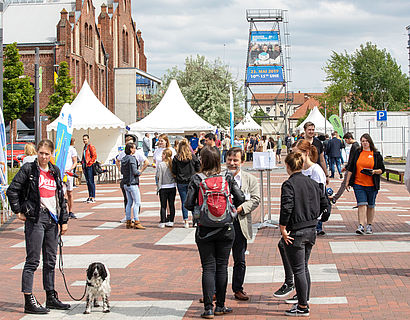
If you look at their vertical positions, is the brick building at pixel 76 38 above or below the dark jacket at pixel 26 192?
above

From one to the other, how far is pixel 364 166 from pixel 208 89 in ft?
159

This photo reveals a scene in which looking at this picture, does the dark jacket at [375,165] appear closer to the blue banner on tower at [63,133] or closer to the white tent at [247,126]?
the blue banner on tower at [63,133]

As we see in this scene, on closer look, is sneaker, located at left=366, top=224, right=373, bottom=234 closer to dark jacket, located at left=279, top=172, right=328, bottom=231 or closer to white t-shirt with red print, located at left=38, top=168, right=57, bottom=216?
dark jacket, located at left=279, top=172, right=328, bottom=231

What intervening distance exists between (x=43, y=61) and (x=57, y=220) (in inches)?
1827

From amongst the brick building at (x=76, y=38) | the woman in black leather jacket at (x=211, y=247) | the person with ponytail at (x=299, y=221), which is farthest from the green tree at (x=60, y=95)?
the person with ponytail at (x=299, y=221)

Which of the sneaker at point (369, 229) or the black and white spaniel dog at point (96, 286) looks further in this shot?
the sneaker at point (369, 229)

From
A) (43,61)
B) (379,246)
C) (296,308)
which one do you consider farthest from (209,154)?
(43,61)

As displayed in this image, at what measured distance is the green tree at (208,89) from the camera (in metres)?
57.7

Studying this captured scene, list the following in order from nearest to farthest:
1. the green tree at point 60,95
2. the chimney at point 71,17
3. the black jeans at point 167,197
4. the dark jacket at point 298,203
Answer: the dark jacket at point 298,203 → the black jeans at point 167,197 → the green tree at point 60,95 → the chimney at point 71,17

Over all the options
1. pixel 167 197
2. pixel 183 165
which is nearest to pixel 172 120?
pixel 167 197

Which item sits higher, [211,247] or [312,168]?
[312,168]

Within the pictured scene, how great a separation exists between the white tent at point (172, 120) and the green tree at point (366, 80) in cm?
3181

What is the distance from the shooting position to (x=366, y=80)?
2287 inches

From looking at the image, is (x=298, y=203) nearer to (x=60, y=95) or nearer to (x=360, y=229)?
(x=360, y=229)
